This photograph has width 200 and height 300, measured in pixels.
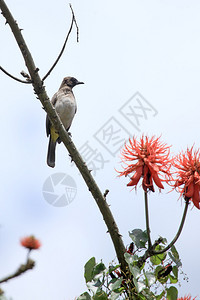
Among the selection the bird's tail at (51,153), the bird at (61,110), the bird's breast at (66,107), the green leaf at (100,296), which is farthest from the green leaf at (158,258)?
the bird's tail at (51,153)

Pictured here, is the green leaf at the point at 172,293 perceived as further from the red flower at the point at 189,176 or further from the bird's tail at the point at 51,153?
the bird's tail at the point at 51,153

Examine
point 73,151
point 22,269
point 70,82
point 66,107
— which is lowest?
point 22,269

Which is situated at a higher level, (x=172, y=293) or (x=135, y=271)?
(x=135, y=271)

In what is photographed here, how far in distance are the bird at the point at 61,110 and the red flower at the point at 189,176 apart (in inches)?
282

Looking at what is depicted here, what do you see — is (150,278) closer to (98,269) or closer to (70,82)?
(98,269)

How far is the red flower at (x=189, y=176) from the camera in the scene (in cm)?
317

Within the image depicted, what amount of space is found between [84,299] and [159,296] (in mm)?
546

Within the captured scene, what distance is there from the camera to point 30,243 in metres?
1.69

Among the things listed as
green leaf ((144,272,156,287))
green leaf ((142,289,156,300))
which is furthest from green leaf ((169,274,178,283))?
green leaf ((142,289,156,300))

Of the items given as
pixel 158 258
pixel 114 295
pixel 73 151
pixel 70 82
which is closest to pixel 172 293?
pixel 158 258

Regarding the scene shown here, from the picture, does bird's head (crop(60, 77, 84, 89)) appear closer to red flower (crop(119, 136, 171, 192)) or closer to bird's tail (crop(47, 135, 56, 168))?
bird's tail (crop(47, 135, 56, 168))

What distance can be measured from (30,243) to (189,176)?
69.8 inches

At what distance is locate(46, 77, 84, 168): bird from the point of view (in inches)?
409

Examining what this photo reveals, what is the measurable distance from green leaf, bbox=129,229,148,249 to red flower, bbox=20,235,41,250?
6.10 feet
